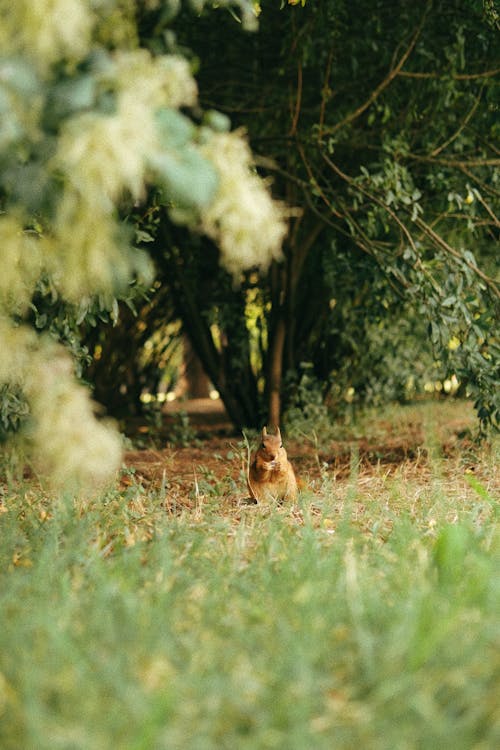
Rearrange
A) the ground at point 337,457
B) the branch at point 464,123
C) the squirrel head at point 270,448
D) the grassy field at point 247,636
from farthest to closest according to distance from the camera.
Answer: the branch at point 464,123 < the ground at point 337,457 < the squirrel head at point 270,448 < the grassy field at point 247,636

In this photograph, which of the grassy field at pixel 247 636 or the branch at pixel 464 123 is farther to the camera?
the branch at pixel 464 123

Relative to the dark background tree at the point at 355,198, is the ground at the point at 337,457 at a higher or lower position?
lower

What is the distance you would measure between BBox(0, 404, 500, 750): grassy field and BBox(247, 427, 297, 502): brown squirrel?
0.30 metres

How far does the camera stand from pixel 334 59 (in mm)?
3947

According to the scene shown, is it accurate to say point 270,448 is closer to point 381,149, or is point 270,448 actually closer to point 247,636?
point 247,636

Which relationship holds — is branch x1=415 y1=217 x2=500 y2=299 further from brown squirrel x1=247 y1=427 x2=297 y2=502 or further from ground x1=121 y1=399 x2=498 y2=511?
brown squirrel x1=247 y1=427 x2=297 y2=502

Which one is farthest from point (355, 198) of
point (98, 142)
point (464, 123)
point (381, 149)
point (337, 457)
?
point (98, 142)

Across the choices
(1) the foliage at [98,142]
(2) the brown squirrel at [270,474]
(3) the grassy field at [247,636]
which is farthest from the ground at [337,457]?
(1) the foliage at [98,142]

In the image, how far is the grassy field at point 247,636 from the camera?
117 cm

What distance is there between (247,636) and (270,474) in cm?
129

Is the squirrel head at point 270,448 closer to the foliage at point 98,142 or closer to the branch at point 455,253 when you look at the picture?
the foliage at point 98,142

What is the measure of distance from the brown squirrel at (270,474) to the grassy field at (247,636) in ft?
1.00

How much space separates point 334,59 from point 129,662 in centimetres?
336


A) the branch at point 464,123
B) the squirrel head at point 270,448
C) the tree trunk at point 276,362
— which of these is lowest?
the squirrel head at point 270,448
